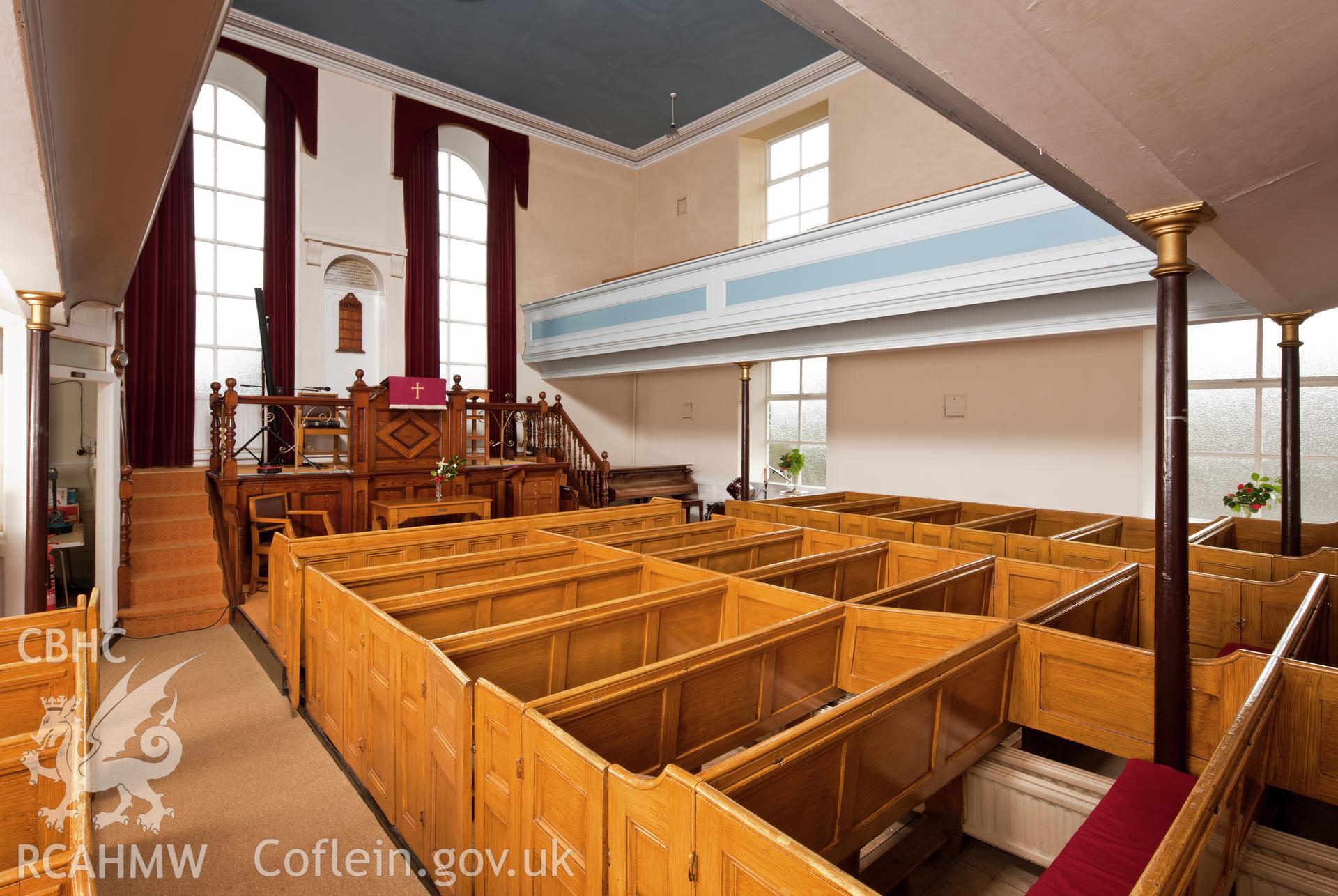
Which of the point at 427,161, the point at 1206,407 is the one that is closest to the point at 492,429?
the point at 427,161

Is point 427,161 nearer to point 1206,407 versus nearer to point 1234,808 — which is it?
point 1206,407

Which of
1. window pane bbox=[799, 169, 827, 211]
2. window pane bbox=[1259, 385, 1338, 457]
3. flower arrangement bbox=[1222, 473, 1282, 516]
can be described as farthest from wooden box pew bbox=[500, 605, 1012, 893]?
window pane bbox=[799, 169, 827, 211]

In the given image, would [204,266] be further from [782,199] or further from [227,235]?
[782,199]

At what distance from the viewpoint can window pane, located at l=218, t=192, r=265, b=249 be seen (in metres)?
7.78

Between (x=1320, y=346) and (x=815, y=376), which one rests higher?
(x=815, y=376)

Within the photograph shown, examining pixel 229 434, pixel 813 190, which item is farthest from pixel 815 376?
pixel 229 434

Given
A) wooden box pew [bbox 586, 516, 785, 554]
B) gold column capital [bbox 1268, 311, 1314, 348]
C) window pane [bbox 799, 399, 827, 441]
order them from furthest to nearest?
window pane [bbox 799, 399, 827, 441], wooden box pew [bbox 586, 516, 785, 554], gold column capital [bbox 1268, 311, 1314, 348]

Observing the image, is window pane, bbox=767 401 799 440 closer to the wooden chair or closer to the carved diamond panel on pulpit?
the carved diamond panel on pulpit

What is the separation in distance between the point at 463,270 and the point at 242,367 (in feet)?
10.6

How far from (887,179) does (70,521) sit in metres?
9.01

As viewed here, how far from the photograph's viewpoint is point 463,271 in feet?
31.9

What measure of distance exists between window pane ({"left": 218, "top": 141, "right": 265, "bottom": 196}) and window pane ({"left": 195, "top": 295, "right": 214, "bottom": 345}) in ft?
4.48

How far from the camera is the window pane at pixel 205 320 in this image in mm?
7648

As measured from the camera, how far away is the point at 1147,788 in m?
1.81
